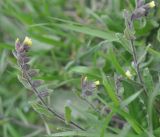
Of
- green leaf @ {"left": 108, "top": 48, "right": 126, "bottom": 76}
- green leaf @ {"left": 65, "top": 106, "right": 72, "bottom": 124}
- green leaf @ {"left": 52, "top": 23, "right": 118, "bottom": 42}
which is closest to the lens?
green leaf @ {"left": 65, "top": 106, "right": 72, "bottom": 124}

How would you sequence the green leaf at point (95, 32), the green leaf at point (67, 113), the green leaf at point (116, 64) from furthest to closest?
the green leaf at point (95, 32) → the green leaf at point (116, 64) → the green leaf at point (67, 113)

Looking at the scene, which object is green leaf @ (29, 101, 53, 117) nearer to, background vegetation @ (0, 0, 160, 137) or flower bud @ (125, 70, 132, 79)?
background vegetation @ (0, 0, 160, 137)

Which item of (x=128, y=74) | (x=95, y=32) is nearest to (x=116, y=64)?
(x=128, y=74)

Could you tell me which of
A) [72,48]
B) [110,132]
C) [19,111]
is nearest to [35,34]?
[72,48]

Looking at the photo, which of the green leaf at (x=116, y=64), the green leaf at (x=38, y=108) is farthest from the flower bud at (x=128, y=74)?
the green leaf at (x=38, y=108)

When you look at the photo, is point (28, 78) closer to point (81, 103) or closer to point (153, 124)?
point (153, 124)

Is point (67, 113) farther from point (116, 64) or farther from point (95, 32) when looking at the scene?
point (95, 32)

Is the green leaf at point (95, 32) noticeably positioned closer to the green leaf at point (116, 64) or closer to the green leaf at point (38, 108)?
the green leaf at point (116, 64)

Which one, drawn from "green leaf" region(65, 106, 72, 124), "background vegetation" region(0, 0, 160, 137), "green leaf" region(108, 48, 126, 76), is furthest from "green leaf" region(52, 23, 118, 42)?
"green leaf" region(65, 106, 72, 124)

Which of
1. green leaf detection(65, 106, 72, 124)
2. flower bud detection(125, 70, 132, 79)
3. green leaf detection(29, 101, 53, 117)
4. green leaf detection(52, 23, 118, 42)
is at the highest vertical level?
green leaf detection(52, 23, 118, 42)
